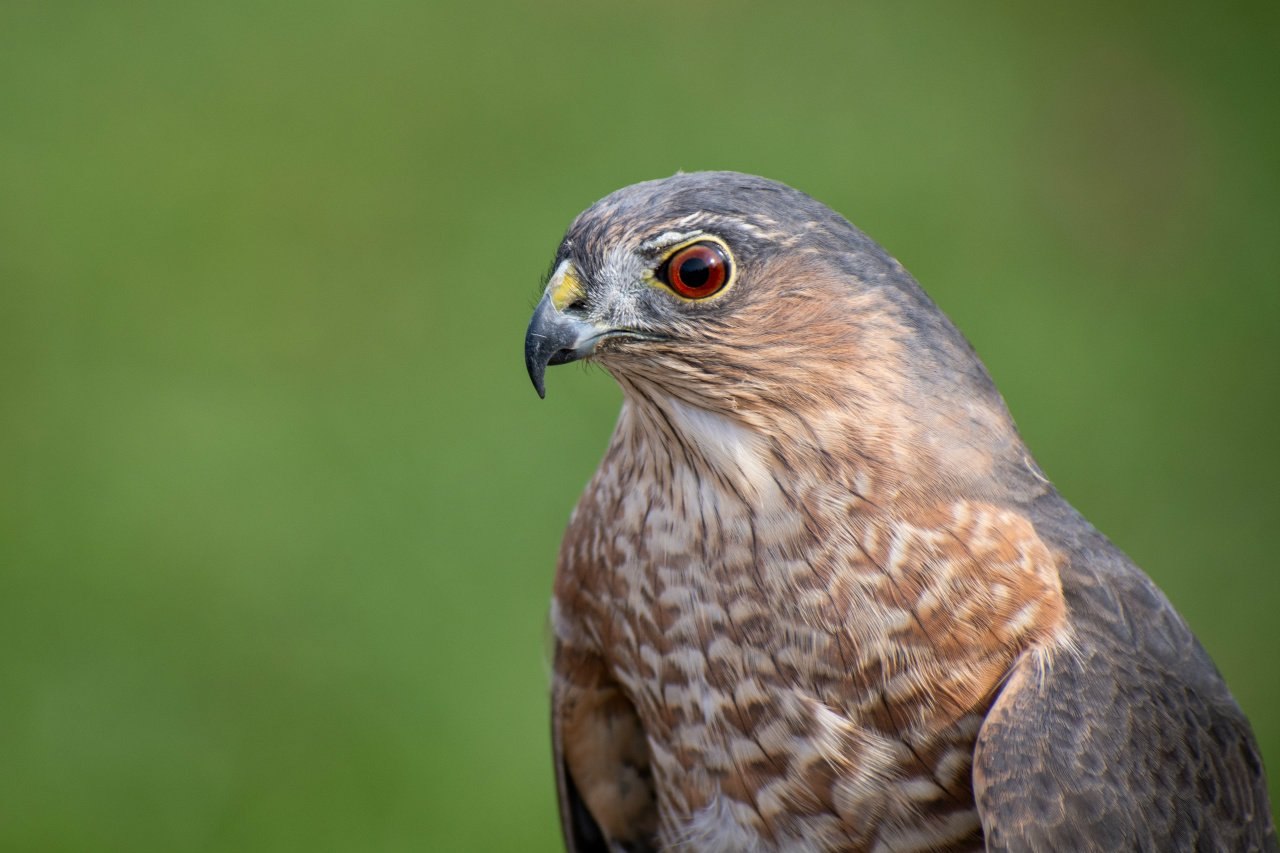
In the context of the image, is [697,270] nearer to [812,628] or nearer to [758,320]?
[758,320]

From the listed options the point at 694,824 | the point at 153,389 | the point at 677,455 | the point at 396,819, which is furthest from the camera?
the point at 153,389

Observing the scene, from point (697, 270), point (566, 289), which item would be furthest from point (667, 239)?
point (566, 289)

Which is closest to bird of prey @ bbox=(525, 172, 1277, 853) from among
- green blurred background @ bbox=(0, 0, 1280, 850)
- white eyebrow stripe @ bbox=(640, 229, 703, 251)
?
white eyebrow stripe @ bbox=(640, 229, 703, 251)

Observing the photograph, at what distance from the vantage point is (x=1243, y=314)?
7.22 meters

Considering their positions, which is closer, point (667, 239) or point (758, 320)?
point (667, 239)

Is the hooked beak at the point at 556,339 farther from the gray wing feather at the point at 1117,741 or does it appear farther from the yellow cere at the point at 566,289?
the gray wing feather at the point at 1117,741

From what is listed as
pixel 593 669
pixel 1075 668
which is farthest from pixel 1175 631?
pixel 593 669

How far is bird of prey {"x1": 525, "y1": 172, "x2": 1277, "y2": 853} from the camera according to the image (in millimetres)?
2512

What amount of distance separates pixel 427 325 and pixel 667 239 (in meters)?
4.41

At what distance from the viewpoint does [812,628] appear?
2.57 m

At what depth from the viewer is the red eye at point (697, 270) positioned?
251 centimetres

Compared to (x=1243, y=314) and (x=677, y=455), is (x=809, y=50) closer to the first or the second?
(x=1243, y=314)

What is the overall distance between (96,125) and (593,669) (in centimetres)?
535

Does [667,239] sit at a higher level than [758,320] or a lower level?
higher
